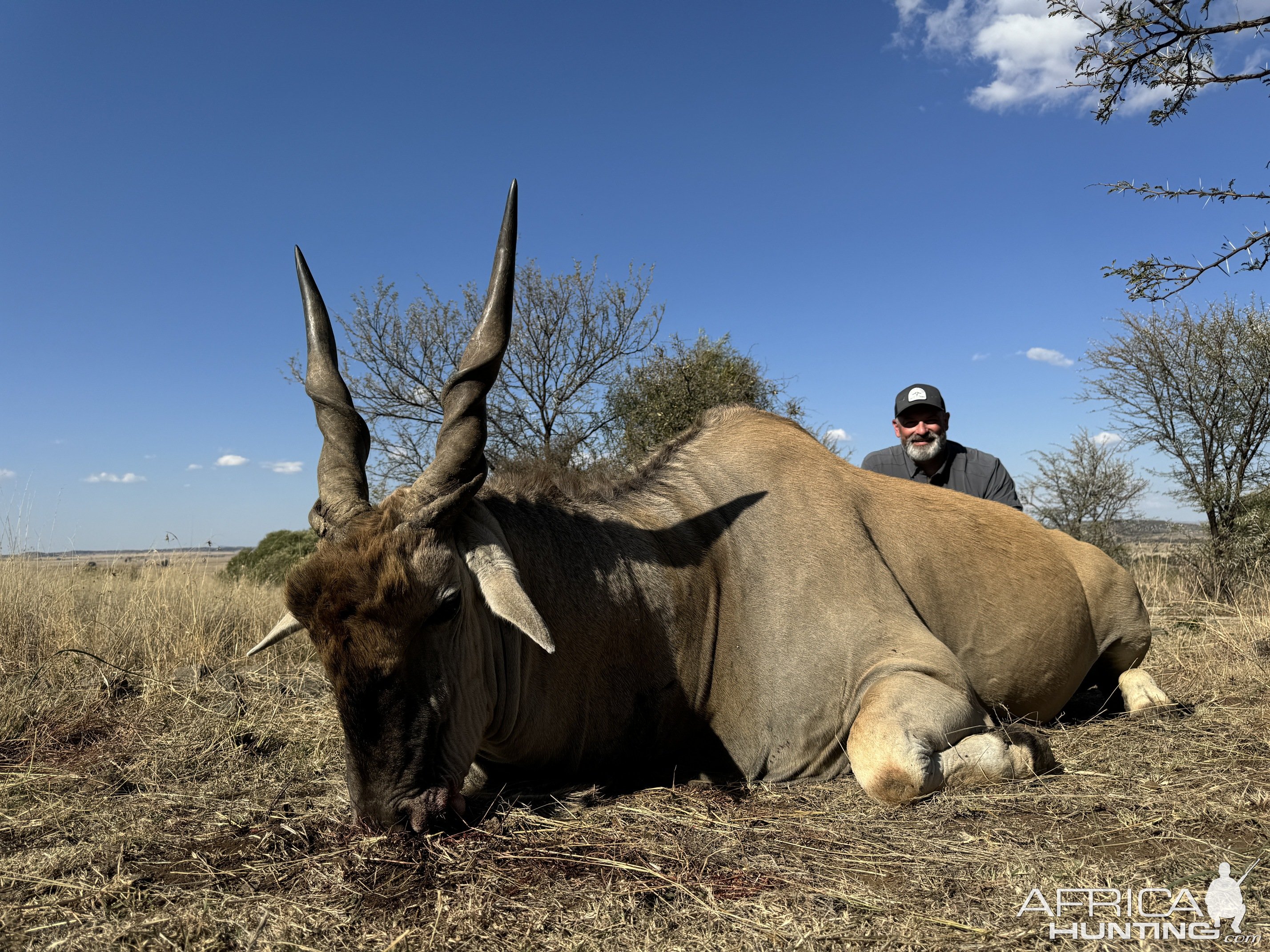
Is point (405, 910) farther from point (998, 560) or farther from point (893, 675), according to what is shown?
point (998, 560)

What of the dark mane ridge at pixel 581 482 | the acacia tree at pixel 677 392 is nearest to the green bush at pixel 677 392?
the acacia tree at pixel 677 392

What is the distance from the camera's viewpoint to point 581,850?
2953 millimetres

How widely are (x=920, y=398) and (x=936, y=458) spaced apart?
62 centimetres

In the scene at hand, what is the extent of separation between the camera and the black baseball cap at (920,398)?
25.4ft

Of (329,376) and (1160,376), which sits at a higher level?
(1160,376)

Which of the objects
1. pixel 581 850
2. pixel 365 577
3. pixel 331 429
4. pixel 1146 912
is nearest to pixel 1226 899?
pixel 1146 912

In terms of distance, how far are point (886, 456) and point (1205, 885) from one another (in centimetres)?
606

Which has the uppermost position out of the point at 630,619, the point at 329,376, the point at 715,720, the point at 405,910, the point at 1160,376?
the point at 1160,376

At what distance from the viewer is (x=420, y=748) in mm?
2980

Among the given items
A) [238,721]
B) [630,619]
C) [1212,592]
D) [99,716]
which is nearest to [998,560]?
[630,619]

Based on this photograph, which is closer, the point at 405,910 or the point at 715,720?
the point at 405,910

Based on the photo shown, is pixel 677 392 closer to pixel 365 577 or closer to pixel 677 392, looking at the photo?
pixel 677 392

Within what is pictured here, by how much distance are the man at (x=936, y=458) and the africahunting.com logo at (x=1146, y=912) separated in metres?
5.39

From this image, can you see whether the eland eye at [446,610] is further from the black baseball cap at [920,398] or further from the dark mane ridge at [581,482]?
the black baseball cap at [920,398]
